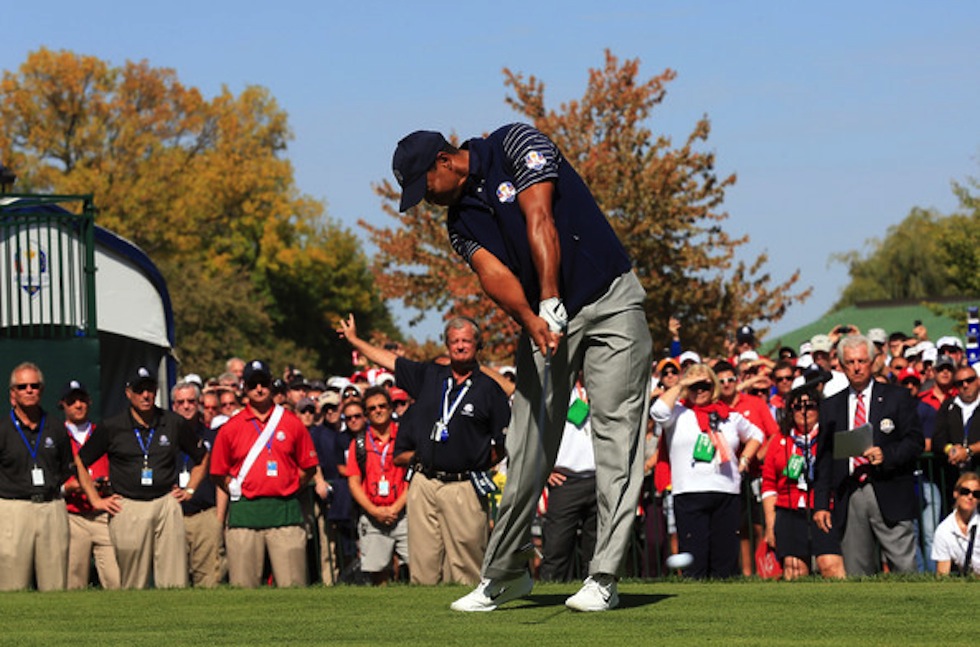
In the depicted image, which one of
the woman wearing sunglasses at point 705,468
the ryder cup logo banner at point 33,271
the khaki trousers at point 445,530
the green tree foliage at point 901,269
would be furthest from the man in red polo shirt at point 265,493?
the green tree foliage at point 901,269

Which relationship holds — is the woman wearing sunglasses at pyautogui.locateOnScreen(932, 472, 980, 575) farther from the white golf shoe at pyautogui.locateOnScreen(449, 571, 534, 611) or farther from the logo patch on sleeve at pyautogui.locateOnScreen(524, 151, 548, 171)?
the logo patch on sleeve at pyautogui.locateOnScreen(524, 151, 548, 171)

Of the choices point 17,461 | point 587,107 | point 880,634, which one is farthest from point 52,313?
point 587,107

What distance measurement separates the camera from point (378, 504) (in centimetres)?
1517

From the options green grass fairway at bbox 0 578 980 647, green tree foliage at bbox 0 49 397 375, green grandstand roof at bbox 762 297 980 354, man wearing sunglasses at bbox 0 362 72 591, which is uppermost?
green tree foliage at bbox 0 49 397 375

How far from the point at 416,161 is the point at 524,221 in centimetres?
54

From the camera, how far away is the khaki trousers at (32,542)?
13.4 meters

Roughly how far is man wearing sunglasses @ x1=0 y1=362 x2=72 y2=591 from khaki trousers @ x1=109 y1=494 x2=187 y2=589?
508 mm

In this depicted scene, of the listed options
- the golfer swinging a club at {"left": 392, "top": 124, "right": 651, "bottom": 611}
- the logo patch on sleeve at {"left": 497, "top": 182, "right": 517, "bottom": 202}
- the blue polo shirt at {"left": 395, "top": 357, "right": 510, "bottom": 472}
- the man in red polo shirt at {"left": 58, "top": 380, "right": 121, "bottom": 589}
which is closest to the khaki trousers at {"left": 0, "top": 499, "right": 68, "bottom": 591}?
the man in red polo shirt at {"left": 58, "top": 380, "right": 121, "bottom": 589}

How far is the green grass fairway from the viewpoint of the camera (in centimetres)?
689

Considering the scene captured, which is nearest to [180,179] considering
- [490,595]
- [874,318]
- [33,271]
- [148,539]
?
[874,318]

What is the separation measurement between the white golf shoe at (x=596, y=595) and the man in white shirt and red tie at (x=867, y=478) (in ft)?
14.8

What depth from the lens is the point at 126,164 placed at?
218 feet

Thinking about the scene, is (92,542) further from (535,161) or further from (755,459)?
(535,161)

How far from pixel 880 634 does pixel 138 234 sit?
60091 mm
